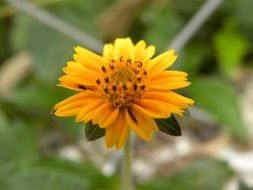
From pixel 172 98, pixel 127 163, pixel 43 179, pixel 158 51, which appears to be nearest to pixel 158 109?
pixel 172 98

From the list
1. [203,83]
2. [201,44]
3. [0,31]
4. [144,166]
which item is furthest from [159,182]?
[0,31]

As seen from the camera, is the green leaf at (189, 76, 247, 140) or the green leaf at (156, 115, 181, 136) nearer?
the green leaf at (156, 115, 181, 136)

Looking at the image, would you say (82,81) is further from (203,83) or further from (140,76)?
(203,83)

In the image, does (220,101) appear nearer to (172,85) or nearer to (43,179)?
(43,179)

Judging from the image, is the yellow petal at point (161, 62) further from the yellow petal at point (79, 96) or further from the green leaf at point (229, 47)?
the green leaf at point (229, 47)

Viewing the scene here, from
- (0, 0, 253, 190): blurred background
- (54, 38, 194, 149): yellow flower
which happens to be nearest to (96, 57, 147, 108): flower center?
(54, 38, 194, 149): yellow flower

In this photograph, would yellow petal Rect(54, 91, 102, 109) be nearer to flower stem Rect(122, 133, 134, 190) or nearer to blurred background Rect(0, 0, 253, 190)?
flower stem Rect(122, 133, 134, 190)

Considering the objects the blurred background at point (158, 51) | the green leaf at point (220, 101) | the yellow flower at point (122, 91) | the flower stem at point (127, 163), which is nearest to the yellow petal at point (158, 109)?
the yellow flower at point (122, 91)
